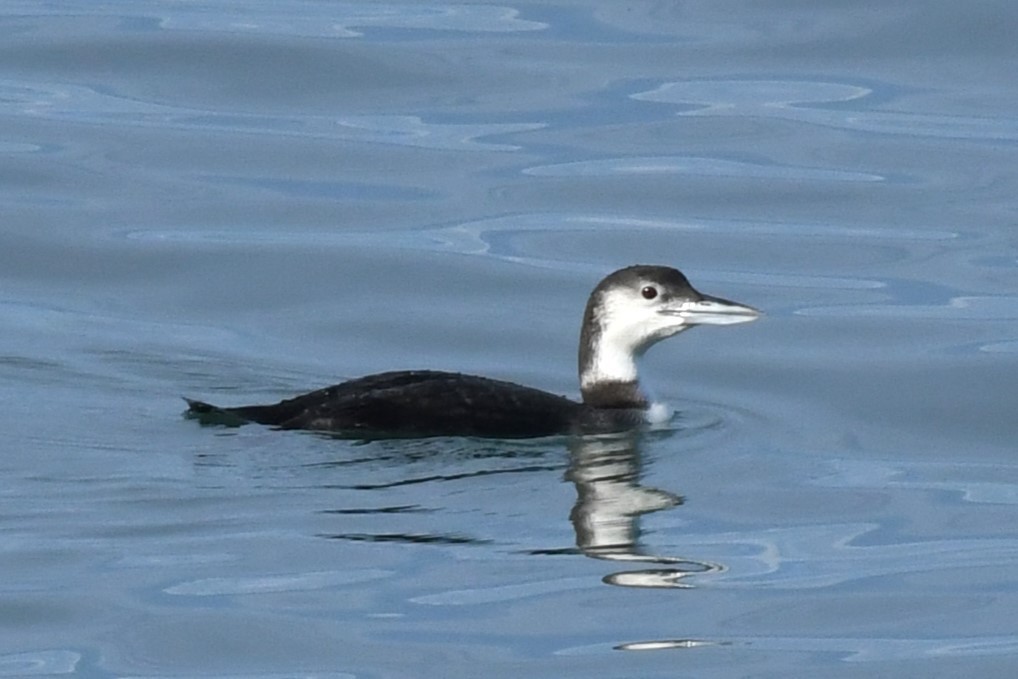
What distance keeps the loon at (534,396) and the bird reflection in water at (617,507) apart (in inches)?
8.7

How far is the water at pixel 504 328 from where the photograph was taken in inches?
385

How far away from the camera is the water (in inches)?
385

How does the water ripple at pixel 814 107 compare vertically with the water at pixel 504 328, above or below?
above

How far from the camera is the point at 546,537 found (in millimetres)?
10797

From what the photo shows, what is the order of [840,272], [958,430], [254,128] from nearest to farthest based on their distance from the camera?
[958,430]
[840,272]
[254,128]

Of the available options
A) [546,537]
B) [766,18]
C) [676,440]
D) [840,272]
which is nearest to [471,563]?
[546,537]

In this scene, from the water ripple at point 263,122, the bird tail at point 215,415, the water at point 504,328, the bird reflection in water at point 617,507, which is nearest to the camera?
the water at point 504,328

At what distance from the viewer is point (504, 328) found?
15.0 meters

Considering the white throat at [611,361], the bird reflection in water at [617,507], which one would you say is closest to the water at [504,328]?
the bird reflection in water at [617,507]

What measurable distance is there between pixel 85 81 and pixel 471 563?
11.5 metres

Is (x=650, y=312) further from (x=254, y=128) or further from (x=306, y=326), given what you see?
(x=254, y=128)

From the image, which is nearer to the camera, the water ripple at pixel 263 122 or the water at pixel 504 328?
the water at pixel 504 328

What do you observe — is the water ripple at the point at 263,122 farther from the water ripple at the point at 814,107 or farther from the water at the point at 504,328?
the water ripple at the point at 814,107

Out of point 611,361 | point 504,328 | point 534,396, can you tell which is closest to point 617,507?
point 534,396
